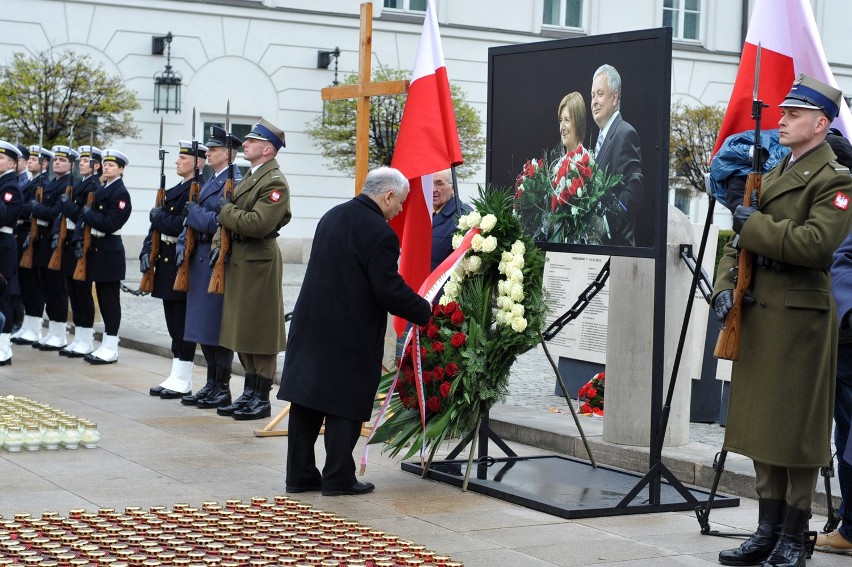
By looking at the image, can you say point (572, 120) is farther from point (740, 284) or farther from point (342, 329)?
point (740, 284)

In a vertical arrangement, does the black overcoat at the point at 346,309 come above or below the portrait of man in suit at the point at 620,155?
below

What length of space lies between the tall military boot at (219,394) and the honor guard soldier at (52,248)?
396 centimetres

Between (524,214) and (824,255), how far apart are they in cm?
257

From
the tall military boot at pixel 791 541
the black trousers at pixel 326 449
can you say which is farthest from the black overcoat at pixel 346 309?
the tall military boot at pixel 791 541

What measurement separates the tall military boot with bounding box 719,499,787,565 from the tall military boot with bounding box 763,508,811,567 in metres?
0.12

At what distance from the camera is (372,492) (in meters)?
7.22

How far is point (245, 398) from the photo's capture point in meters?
9.97

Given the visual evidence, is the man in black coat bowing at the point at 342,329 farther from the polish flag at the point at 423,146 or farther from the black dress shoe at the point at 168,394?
the black dress shoe at the point at 168,394

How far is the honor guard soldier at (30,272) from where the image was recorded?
1409cm

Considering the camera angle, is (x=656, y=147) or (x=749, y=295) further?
(x=656, y=147)

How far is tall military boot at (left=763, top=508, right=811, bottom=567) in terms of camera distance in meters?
5.57

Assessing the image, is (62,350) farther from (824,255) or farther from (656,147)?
(824,255)

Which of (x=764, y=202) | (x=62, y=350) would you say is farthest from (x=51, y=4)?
(x=764, y=202)

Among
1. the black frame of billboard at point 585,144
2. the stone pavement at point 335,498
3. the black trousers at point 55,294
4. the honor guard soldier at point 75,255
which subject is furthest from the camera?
the black trousers at point 55,294
